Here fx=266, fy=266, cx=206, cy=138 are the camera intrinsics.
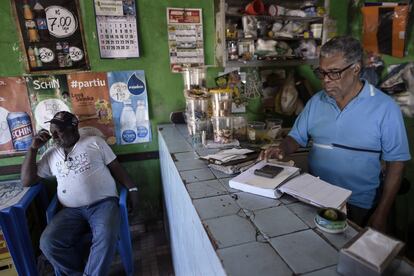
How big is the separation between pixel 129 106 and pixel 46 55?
645 millimetres

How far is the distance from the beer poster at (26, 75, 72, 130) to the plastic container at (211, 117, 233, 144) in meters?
1.16

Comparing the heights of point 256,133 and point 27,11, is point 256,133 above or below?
below

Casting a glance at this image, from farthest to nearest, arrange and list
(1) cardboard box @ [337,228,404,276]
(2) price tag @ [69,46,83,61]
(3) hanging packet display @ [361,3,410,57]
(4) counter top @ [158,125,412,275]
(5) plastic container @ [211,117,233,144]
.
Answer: (3) hanging packet display @ [361,3,410,57]
(2) price tag @ [69,46,83,61]
(5) plastic container @ [211,117,233,144]
(4) counter top @ [158,125,412,275]
(1) cardboard box @ [337,228,404,276]

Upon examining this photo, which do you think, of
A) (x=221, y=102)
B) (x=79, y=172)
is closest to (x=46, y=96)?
(x=79, y=172)

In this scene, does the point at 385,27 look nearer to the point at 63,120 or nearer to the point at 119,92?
the point at 119,92

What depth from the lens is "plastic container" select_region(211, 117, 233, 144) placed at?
154 centimetres

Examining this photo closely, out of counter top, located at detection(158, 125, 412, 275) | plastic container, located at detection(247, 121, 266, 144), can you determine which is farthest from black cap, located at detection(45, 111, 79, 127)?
plastic container, located at detection(247, 121, 266, 144)

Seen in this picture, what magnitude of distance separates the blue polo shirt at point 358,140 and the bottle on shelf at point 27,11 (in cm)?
190

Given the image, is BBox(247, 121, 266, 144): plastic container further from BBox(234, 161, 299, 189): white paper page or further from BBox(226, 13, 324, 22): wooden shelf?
BBox(226, 13, 324, 22): wooden shelf

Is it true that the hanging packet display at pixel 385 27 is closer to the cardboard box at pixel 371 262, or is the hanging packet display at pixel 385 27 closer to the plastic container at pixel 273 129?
the plastic container at pixel 273 129

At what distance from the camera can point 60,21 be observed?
5.95ft

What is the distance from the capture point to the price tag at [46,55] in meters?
1.83

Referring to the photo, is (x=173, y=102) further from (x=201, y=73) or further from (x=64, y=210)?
(x=64, y=210)

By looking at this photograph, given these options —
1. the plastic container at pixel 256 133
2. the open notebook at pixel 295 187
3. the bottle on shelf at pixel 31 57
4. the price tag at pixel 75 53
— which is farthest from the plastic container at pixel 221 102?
the bottle on shelf at pixel 31 57
